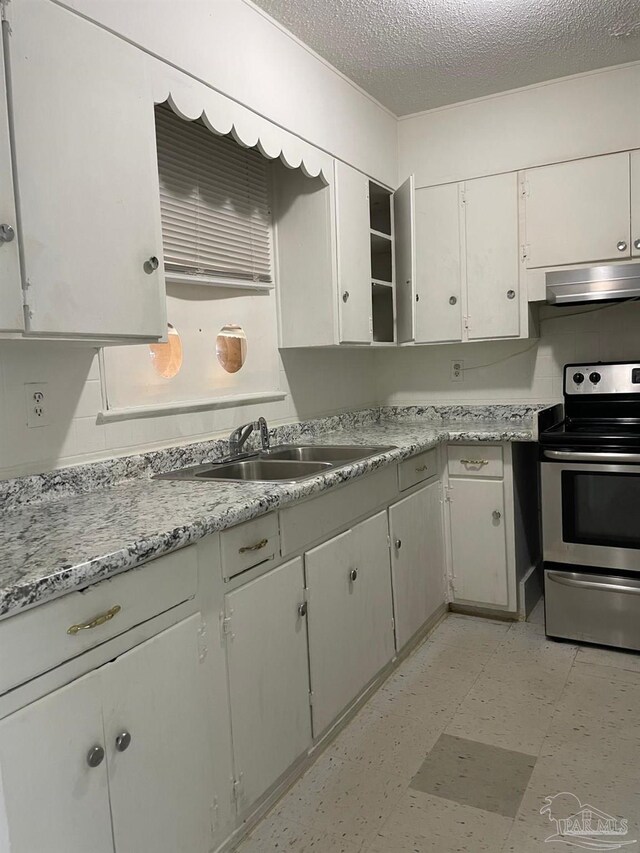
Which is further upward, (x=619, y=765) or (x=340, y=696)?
(x=340, y=696)

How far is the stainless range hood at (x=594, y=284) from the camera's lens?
2752mm

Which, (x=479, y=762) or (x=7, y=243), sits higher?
(x=7, y=243)

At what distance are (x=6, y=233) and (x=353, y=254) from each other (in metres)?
1.76

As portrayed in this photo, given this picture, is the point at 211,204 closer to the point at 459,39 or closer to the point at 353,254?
the point at 353,254

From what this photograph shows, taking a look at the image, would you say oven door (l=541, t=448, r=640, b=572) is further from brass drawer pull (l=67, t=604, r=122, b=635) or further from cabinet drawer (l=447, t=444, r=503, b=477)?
brass drawer pull (l=67, t=604, r=122, b=635)

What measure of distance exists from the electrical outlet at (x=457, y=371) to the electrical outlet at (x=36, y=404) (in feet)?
7.68

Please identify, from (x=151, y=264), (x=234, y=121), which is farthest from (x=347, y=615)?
(x=234, y=121)

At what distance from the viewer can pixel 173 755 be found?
1410 millimetres

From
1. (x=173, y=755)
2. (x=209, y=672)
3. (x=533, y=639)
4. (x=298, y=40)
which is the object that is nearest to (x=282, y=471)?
(x=209, y=672)

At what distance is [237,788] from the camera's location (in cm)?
163

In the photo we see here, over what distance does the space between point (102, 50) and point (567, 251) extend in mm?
2209

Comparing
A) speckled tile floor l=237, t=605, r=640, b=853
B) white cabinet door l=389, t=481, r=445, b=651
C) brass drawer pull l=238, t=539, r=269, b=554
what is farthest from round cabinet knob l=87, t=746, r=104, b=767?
white cabinet door l=389, t=481, r=445, b=651

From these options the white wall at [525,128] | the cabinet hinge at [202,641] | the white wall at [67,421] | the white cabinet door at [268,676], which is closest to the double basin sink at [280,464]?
the white wall at [67,421]

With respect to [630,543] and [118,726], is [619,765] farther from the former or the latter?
[118,726]
